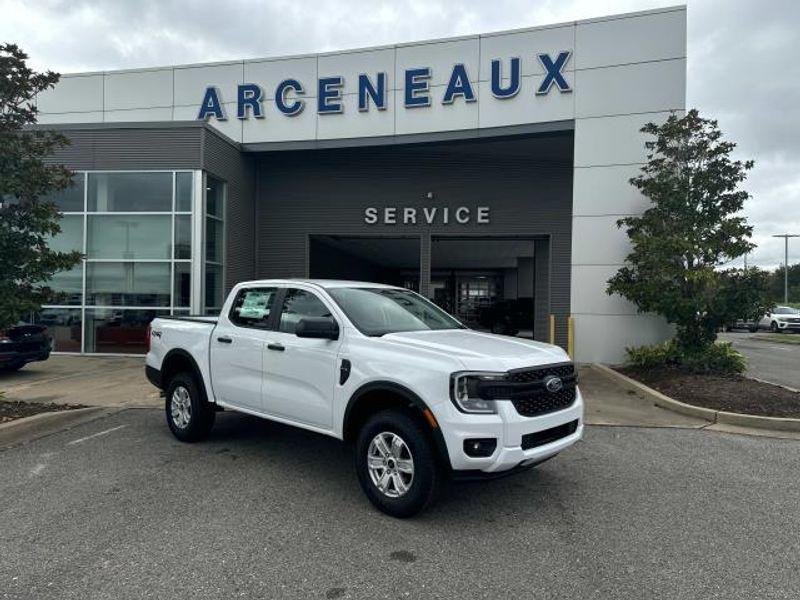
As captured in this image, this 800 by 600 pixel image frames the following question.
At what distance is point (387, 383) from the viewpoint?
4.20 metres

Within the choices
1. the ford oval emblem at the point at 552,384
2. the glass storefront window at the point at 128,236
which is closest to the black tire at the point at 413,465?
the ford oval emblem at the point at 552,384

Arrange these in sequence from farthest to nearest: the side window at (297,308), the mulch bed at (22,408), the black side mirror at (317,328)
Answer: the mulch bed at (22,408), the side window at (297,308), the black side mirror at (317,328)

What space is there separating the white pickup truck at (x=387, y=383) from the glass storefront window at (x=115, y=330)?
8.50 meters

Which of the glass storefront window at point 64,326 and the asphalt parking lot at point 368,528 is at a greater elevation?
the glass storefront window at point 64,326

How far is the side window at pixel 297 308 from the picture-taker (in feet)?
16.8

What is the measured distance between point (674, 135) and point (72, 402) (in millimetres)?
11364

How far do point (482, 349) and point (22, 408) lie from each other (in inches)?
249

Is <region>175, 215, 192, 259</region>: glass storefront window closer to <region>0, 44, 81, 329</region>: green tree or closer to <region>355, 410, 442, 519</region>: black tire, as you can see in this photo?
<region>0, 44, 81, 329</region>: green tree

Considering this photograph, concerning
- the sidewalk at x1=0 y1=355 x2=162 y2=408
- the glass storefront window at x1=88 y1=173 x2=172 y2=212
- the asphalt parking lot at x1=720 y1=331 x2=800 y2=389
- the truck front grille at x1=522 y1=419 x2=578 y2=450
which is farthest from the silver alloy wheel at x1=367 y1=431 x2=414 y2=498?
the glass storefront window at x1=88 y1=173 x2=172 y2=212

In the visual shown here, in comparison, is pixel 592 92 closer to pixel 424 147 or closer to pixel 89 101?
pixel 424 147

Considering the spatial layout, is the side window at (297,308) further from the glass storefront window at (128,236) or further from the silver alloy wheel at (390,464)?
the glass storefront window at (128,236)

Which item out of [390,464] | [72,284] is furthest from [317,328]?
[72,284]

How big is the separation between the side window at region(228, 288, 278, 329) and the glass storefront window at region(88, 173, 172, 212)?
29.6ft

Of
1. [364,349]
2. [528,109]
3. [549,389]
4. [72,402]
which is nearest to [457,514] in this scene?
[549,389]
